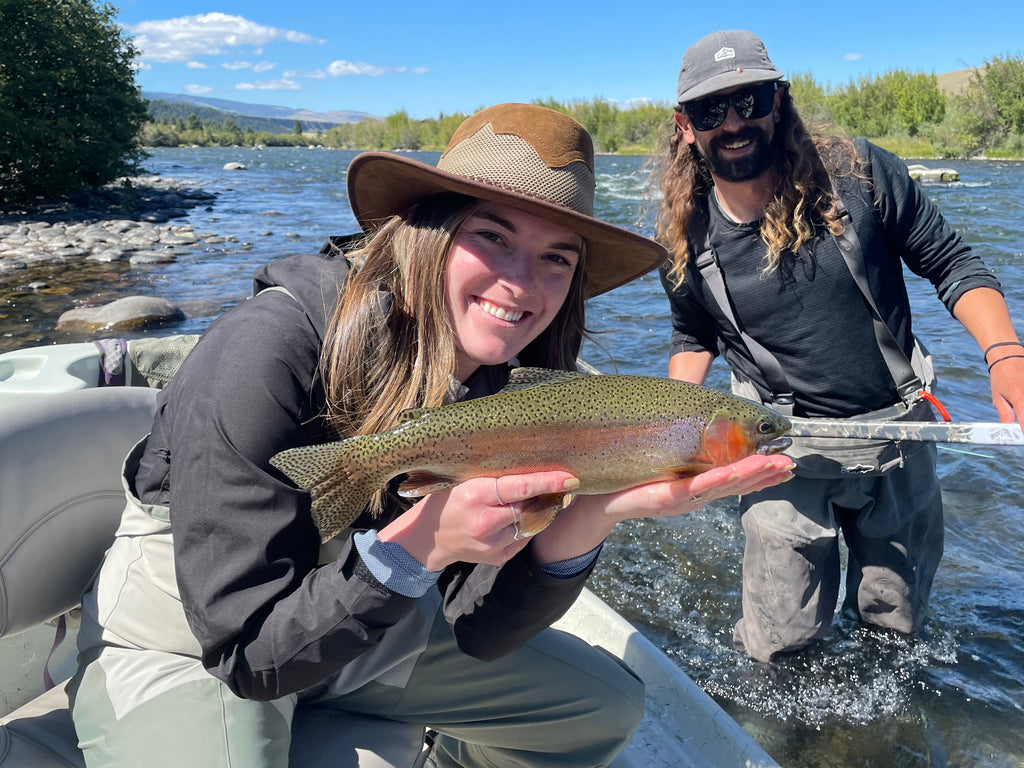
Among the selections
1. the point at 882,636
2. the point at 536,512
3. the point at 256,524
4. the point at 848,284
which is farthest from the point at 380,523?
the point at 882,636

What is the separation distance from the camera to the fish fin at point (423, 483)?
189 cm

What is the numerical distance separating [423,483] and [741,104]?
2635mm

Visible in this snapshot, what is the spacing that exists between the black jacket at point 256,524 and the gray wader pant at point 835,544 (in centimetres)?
251

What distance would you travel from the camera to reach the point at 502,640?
2189mm

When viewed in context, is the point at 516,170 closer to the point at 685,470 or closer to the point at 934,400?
the point at 685,470

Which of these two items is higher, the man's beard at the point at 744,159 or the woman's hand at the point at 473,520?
the man's beard at the point at 744,159

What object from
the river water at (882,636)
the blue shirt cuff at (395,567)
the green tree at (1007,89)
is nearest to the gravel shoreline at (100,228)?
the river water at (882,636)

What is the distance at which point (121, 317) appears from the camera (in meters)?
11.0

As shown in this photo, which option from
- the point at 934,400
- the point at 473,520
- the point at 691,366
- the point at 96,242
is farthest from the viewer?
the point at 96,242

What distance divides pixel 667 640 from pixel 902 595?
1.39 metres

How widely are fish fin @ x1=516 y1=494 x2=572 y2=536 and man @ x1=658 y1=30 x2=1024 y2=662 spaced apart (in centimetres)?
214

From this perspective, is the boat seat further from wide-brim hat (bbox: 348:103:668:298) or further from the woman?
wide-brim hat (bbox: 348:103:668:298)

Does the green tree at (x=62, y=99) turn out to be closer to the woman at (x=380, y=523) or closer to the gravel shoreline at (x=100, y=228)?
the gravel shoreline at (x=100, y=228)

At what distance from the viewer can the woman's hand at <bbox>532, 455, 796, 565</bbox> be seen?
1.93 meters
